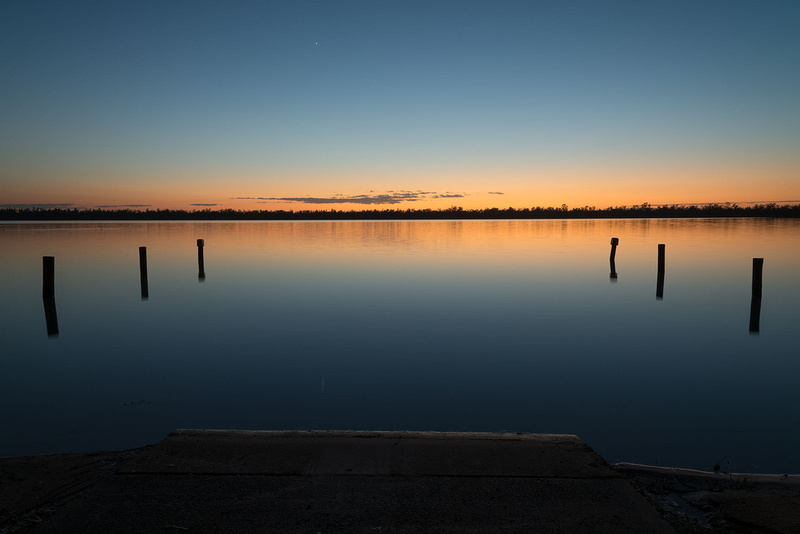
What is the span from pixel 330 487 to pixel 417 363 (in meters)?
6.60

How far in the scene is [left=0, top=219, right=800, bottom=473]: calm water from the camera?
7.41 meters

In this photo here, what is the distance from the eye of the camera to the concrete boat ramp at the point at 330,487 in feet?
12.5

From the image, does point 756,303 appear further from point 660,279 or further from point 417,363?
point 417,363

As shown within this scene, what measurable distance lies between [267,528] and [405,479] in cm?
125

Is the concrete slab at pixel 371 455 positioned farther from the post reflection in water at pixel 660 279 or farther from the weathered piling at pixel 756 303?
the post reflection in water at pixel 660 279

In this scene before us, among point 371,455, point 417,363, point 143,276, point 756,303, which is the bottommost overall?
point 417,363

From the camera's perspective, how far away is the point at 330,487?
14.1 feet

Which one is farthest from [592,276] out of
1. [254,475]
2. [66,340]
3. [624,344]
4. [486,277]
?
[254,475]

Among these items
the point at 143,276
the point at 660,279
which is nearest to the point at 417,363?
the point at 660,279

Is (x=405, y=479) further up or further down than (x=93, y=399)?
further up

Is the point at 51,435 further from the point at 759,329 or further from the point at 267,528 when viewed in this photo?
the point at 759,329

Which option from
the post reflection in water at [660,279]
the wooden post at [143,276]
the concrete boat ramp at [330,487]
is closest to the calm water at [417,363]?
the post reflection in water at [660,279]

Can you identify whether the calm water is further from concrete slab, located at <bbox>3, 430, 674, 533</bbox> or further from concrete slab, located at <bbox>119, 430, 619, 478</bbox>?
concrete slab, located at <bbox>3, 430, 674, 533</bbox>

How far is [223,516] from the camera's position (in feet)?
12.7
